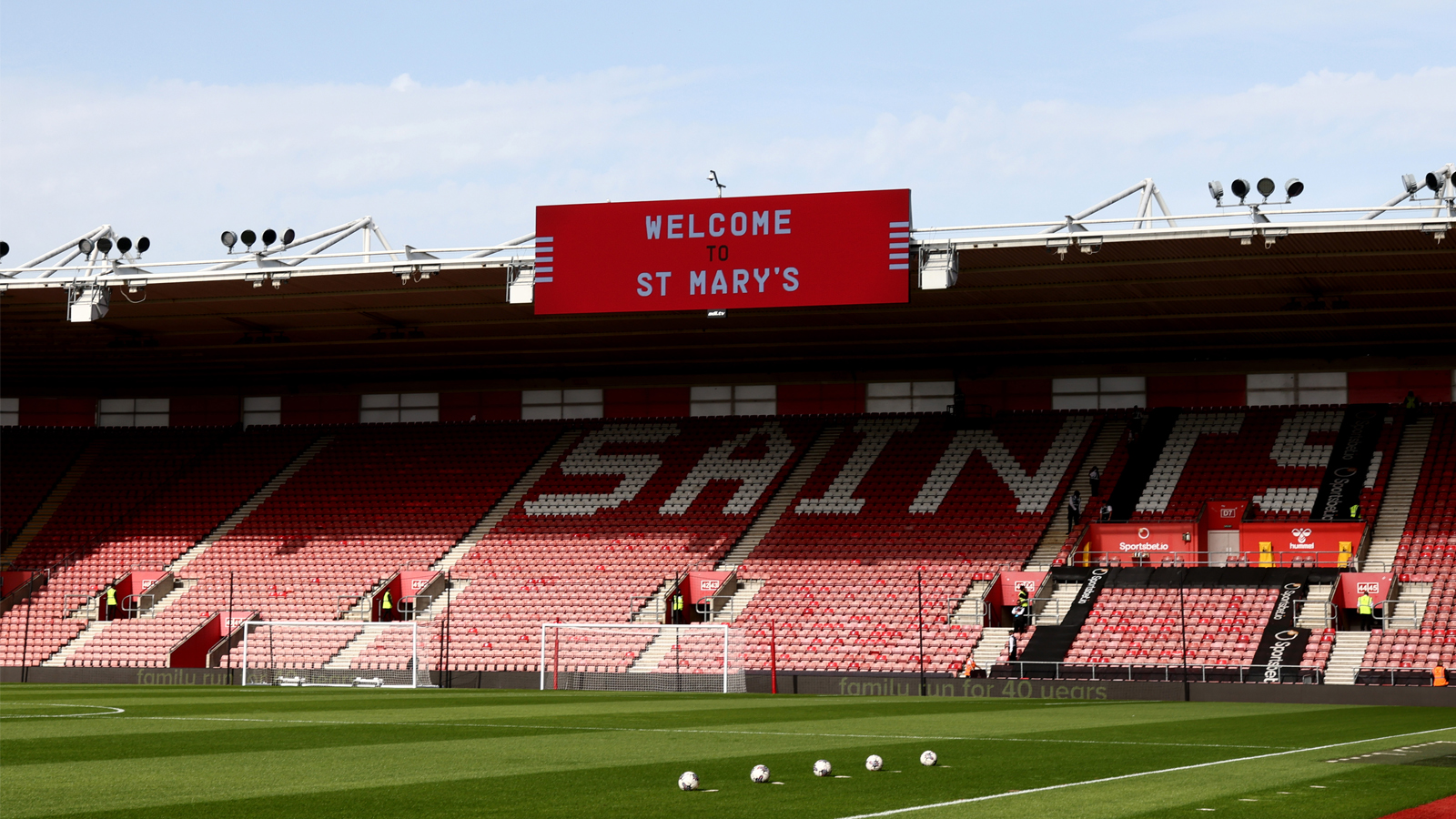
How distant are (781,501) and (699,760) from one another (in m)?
27.5

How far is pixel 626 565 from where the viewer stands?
39.5m

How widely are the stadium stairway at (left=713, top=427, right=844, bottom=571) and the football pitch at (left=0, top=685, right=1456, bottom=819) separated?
14969 mm

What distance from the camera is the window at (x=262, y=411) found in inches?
1977

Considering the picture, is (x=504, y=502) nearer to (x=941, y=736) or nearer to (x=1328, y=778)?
(x=941, y=736)

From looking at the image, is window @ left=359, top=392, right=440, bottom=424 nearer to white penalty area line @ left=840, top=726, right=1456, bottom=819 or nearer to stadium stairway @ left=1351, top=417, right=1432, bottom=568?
stadium stairway @ left=1351, top=417, right=1432, bottom=568

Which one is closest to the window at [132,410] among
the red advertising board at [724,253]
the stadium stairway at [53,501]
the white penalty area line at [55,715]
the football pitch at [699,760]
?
the stadium stairway at [53,501]

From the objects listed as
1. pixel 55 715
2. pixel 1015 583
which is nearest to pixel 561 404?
pixel 1015 583

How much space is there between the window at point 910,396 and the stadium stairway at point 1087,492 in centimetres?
451

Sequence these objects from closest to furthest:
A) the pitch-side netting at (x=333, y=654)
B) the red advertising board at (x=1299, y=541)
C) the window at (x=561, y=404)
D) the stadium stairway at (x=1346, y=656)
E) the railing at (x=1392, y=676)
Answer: the railing at (x=1392, y=676) → the stadium stairway at (x=1346, y=656) → the pitch-side netting at (x=333, y=654) → the red advertising board at (x=1299, y=541) → the window at (x=561, y=404)

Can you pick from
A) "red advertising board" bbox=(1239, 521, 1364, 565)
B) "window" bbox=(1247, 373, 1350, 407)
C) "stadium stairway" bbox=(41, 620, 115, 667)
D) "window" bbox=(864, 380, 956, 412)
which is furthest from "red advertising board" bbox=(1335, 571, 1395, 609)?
"stadium stairway" bbox=(41, 620, 115, 667)

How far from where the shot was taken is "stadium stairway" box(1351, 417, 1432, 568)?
35375 mm

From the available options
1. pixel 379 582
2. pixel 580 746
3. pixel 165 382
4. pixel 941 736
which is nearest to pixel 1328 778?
pixel 941 736

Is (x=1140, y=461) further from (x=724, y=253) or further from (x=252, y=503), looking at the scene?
(x=252, y=503)

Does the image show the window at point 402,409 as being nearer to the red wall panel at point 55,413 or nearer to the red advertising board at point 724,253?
the red wall panel at point 55,413
